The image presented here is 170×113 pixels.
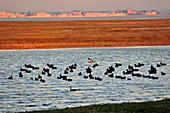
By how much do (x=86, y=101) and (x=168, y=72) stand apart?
13.4m

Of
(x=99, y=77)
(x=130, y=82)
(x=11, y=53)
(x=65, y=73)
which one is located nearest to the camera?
(x=130, y=82)

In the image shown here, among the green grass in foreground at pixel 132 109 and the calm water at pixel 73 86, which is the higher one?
the green grass in foreground at pixel 132 109

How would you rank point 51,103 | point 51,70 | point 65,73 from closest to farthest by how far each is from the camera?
point 51,103 → point 65,73 → point 51,70

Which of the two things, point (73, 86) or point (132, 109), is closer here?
point (132, 109)

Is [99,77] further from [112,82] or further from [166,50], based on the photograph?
[166,50]

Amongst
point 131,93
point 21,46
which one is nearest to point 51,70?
point 131,93

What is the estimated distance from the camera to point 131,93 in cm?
2248

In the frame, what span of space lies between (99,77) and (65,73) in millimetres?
3536

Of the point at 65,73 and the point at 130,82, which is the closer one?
the point at 130,82

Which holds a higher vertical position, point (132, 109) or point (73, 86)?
point (132, 109)

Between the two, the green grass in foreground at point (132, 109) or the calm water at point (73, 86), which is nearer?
the green grass in foreground at point (132, 109)

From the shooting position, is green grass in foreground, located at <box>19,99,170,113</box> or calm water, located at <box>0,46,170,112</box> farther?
calm water, located at <box>0,46,170,112</box>

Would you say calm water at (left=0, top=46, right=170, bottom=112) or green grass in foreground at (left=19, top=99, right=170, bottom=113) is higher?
green grass in foreground at (left=19, top=99, right=170, bottom=113)

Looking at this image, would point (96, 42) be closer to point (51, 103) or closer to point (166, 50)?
point (166, 50)
